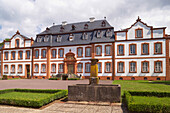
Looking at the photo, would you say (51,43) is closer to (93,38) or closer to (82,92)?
(93,38)

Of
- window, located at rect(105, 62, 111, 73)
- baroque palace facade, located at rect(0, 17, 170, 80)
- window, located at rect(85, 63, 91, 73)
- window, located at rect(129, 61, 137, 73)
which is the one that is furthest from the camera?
window, located at rect(85, 63, 91, 73)

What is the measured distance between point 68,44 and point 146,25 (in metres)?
16.8

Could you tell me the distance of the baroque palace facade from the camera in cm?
2616

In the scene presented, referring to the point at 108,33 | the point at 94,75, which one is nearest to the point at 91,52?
the point at 108,33

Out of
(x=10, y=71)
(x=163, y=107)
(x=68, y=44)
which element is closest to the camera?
(x=163, y=107)

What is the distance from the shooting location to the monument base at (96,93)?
823cm

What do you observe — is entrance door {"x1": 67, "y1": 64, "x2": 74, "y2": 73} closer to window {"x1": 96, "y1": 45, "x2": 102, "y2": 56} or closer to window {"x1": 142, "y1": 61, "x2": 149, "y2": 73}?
window {"x1": 96, "y1": 45, "x2": 102, "y2": 56}

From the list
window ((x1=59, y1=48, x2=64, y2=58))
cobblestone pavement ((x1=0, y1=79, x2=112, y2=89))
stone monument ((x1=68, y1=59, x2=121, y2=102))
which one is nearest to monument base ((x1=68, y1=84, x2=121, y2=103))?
stone monument ((x1=68, y1=59, x2=121, y2=102))

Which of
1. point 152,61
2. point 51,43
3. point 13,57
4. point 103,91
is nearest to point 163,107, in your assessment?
point 103,91

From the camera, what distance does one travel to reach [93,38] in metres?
30.1

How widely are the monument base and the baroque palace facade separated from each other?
786 inches

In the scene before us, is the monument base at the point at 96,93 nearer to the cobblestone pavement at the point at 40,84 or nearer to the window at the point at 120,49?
the cobblestone pavement at the point at 40,84

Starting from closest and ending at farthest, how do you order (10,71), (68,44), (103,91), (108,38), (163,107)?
(163,107) → (103,91) → (108,38) → (68,44) → (10,71)

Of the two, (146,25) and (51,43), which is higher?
(146,25)
